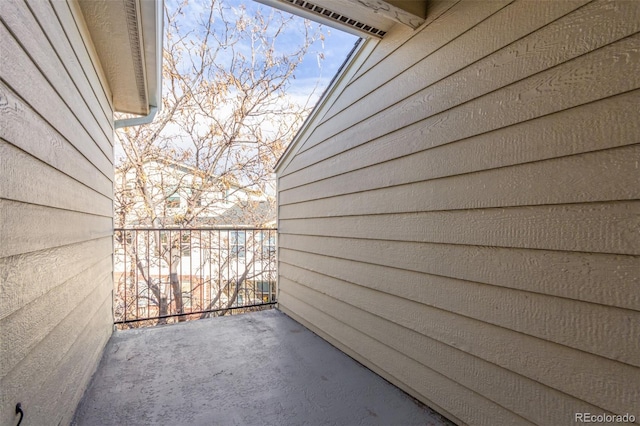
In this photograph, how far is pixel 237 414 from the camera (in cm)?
177

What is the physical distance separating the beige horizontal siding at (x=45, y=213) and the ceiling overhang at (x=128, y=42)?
0.18 metres

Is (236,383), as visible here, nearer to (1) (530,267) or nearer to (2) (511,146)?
(1) (530,267)

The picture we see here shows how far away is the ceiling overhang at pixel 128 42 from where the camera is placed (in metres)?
1.84

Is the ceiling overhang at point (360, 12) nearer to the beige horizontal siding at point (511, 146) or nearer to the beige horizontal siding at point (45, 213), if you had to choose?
the beige horizontal siding at point (511, 146)

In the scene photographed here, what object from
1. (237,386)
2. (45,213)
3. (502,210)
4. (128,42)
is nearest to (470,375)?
(502,210)

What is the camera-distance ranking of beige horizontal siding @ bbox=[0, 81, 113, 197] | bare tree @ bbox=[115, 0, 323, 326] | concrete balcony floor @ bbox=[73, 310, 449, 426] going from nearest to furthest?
beige horizontal siding @ bbox=[0, 81, 113, 197], concrete balcony floor @ bbox=[73, 310, 449, 426], bare tree @ bbox=[115, 0, 323, 326]

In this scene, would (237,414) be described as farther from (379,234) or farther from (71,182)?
(71,182)

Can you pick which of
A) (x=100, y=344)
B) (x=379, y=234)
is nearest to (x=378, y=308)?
(x=379, y=234)

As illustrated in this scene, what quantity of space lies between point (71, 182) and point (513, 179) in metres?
2.07

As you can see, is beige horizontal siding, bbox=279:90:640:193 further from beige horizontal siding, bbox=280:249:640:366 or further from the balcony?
the balcony

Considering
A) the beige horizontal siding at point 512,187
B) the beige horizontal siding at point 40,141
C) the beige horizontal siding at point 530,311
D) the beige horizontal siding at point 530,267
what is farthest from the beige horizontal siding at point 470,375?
the beige horizontal siding at point 40,141

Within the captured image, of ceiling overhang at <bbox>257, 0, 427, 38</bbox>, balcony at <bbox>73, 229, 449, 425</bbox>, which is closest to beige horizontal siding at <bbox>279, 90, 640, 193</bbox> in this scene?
ceiling overhang at <bbox>257, 0, 427, 38</bbox>

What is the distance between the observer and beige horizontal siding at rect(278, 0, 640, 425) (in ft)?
3.53

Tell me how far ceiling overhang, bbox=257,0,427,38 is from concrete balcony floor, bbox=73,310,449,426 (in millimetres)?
2146
